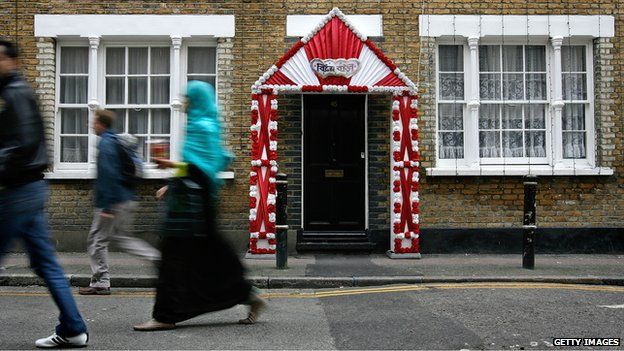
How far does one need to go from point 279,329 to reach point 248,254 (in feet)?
15.2

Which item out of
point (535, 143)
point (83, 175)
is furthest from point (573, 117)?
point (83, 175)

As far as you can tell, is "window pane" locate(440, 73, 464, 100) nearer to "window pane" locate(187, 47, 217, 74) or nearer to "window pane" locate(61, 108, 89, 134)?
"window pane" locate(187, 47, 217, 74)

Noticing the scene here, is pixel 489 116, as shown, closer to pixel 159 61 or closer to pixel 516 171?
pixel 516 171

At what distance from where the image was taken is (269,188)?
391 inches

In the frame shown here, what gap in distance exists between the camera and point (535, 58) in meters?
11.0

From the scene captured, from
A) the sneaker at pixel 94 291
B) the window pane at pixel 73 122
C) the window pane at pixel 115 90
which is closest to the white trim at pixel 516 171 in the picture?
the window pane at pixel 115 90

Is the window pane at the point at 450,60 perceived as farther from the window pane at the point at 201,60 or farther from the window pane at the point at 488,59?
the window pane at the point at 201,60

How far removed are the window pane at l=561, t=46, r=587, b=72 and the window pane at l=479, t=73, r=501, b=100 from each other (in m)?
1.22

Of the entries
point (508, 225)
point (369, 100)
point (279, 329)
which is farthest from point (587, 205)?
point (279, 329)

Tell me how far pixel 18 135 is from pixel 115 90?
6852mm

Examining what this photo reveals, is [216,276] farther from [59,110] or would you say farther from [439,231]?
[59,110]

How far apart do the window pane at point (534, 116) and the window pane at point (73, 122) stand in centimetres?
772

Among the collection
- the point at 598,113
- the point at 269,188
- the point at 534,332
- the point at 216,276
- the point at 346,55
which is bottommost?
the point at 534,332

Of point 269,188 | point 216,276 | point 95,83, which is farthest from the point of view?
point 95,83
